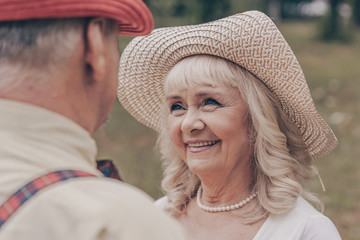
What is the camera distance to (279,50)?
2.48 m

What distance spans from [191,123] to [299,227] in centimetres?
77

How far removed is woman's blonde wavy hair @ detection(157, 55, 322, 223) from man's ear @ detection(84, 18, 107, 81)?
4.60 feet

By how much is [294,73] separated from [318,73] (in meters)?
12.0

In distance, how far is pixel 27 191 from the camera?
104 centimetres

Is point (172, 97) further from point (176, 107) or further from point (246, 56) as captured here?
point (246, 56)

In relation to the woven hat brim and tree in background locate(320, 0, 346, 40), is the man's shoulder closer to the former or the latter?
the woven hat brim

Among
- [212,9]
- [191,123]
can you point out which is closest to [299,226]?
[191,123]

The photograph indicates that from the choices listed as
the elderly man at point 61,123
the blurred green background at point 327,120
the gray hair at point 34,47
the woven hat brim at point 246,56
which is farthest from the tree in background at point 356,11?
the gray hair at point 34,47

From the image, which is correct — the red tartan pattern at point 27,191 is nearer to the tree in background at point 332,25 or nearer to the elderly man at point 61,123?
the elderly man at point 61,123

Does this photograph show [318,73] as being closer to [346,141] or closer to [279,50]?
[346,141]

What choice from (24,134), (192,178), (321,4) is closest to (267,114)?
(192,178)

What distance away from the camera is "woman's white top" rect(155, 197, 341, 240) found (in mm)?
2387

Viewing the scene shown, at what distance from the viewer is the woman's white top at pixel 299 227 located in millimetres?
2387

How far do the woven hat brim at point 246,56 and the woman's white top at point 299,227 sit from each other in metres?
0.48
